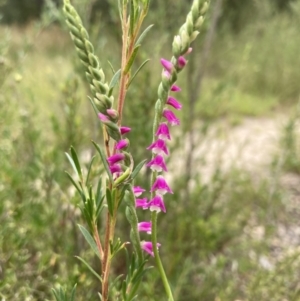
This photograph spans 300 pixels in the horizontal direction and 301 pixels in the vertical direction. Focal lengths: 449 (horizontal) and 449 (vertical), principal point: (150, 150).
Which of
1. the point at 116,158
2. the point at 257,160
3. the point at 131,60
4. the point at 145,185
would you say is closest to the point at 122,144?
the point at 116,158

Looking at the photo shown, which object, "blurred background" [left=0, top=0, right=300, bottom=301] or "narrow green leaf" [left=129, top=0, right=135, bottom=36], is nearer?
"narrow green leaf" [left=129, top=0, right=135, bottom=36]

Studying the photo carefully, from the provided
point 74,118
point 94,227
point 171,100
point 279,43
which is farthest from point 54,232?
point 279,43

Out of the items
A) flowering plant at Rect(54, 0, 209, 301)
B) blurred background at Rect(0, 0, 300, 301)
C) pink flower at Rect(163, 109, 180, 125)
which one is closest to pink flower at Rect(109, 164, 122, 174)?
flowering plant at Rect(54, 0, 209, 301)

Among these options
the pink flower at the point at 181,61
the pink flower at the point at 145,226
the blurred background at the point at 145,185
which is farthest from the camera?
the blurred background at the point at 145,185

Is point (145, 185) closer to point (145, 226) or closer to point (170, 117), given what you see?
point (145, 226)

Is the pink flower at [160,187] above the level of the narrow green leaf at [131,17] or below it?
below

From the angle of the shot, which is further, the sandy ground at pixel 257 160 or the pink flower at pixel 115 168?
the sandy ground at pixel 257 160

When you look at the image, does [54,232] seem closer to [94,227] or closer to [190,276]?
[190,276]

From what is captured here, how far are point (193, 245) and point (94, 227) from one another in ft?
5.61

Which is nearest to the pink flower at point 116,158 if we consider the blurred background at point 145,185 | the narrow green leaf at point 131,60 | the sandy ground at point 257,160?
the narrow green leaf at point 131,60

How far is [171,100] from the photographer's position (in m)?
0.66

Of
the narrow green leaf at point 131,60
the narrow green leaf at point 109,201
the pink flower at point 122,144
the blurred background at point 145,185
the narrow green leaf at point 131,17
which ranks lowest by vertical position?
the blurred background at point 145,185

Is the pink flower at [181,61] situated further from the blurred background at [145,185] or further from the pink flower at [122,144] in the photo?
the blurred background at [145,185]

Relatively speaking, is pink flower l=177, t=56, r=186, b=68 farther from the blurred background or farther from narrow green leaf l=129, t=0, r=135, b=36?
the blurred background
